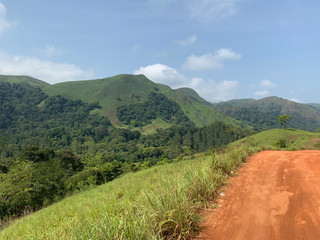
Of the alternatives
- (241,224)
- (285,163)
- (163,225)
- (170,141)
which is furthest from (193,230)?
(170,141)

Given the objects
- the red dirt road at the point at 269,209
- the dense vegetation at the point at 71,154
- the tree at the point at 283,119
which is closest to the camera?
the red dirt road at the point at 269,209

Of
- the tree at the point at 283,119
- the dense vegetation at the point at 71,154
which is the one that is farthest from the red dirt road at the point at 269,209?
the tree at the point at 283,119

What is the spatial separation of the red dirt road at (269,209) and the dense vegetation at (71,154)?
795 inches

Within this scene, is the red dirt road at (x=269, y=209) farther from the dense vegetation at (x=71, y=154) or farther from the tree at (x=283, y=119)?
the tree at (x=283, y=119)

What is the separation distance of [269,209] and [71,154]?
233 feet

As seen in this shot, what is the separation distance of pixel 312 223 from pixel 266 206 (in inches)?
39.0

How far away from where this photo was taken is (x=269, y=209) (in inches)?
174

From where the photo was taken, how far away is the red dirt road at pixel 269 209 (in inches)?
140

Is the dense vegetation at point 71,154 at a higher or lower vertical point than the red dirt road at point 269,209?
lower

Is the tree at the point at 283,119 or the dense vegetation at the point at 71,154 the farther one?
the tree at the point at 283,119

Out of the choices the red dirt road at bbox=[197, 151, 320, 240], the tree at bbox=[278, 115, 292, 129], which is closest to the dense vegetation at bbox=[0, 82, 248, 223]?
the red dirt road at bbox=[197, 151, 320, 240]

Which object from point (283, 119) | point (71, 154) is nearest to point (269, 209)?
point (71, 154)

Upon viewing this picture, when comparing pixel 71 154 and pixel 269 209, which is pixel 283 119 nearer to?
pixel 71 154

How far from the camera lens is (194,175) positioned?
233 inches
